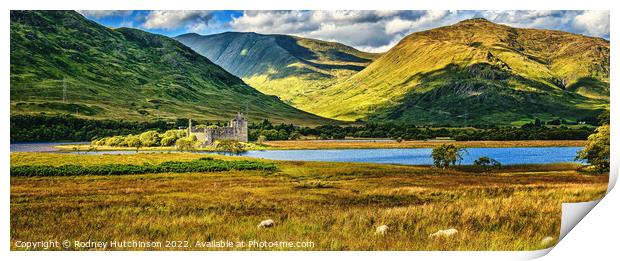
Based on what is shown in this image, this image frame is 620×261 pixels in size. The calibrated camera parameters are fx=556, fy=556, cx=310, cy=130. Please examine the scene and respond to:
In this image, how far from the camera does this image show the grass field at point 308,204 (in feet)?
52.0

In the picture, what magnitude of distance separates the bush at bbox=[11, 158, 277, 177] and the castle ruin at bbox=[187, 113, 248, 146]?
4.69 feet

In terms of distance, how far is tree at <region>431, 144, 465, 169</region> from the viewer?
70.3ft

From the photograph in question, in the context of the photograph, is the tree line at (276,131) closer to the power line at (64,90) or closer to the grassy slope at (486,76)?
the power line at (64,90)

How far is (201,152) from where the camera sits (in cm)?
2167

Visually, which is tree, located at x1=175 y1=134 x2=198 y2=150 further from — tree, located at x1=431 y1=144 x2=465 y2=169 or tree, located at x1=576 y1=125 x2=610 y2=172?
tree, located at x1=576 y1=125 x2=610 y2=172

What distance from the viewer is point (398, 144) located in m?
23.5

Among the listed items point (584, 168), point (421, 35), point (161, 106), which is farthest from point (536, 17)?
point (161, 106)

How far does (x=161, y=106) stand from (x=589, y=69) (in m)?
19.4

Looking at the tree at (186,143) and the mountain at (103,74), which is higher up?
the mountain at (103,74)

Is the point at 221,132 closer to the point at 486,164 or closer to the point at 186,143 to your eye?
the point at 186,143

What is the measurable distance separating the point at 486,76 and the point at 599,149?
109ft

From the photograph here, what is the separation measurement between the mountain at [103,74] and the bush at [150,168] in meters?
2.07

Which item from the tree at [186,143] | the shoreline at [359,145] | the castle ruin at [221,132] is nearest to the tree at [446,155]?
the shoreline at [359,145]
